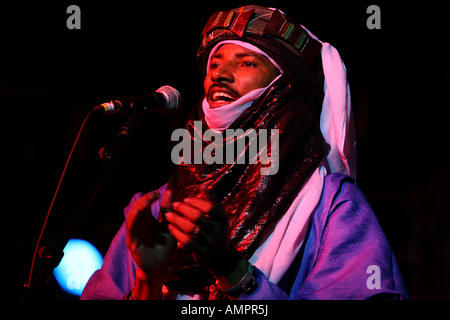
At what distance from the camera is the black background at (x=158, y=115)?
11.8ft

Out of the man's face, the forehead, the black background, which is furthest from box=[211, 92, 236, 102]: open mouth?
the black background

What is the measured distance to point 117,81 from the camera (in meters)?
4.44

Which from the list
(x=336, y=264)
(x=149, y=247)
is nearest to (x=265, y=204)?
(x=336, y=264)

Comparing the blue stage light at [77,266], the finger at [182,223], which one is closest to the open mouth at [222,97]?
the finger at [182,223]

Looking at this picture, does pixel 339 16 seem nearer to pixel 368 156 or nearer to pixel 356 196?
pixel 356 196

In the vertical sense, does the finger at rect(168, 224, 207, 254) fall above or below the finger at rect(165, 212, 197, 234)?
below

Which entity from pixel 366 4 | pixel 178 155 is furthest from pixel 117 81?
pixel 366 4

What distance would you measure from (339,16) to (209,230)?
222 centimetres

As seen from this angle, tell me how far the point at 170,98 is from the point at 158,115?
2819 mm

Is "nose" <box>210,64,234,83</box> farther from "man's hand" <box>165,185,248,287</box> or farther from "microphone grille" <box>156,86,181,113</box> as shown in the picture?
"man's hand" <box>165,185,248,287</box>

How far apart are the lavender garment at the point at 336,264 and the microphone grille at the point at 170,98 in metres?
0.80

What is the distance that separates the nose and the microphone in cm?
37

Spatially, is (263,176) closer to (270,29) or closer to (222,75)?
(222,75)

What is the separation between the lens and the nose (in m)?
2.45
